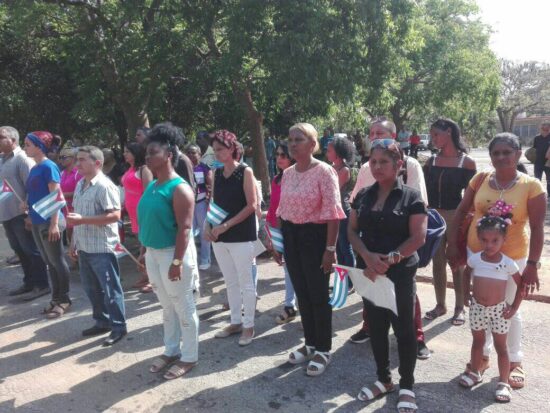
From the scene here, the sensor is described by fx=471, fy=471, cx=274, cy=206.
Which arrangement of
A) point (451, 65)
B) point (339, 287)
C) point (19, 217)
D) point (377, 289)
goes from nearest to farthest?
point (377, 289), point (339, 287), point (19, 217), point (451, 65)

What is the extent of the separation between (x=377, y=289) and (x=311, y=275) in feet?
2.15

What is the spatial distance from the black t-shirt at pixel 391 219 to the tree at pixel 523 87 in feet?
144

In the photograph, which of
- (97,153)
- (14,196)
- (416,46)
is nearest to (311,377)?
(97,153)

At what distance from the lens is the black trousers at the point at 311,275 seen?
360 cm

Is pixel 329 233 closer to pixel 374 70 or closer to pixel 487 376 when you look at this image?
pixel 487 376

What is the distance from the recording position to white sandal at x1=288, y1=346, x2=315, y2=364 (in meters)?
3.84

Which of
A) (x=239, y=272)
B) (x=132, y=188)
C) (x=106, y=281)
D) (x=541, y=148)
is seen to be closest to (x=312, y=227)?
(x=239, y=272)

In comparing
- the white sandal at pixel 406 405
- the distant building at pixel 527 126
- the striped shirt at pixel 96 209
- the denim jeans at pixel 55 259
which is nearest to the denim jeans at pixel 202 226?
the denim jeans at pixel 55 259

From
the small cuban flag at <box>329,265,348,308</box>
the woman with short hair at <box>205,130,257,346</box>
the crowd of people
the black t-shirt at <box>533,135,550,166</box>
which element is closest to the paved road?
the crowd of people

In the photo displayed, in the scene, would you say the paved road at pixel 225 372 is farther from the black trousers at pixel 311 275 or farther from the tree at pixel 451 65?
the tree at pixel 451 65

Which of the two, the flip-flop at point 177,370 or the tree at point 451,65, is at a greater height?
the tree at point 451,65

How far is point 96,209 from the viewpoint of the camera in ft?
13.8

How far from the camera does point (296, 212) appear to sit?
3.62m

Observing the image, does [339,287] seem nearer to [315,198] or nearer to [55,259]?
[315,198]
